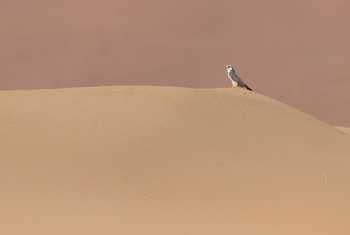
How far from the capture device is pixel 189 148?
37.1ft

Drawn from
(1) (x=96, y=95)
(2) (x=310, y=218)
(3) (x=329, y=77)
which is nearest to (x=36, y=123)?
(1) (x=96, y=95)

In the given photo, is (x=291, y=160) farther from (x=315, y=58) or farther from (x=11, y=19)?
(x=11, y=19)

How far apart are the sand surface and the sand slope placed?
87.0ft

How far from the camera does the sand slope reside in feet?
30.3

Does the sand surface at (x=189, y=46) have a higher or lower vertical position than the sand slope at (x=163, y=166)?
higher

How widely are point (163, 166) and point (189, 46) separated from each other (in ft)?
109

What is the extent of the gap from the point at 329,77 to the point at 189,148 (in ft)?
99.0

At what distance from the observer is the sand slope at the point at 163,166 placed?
925cm

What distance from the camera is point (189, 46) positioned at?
143ft

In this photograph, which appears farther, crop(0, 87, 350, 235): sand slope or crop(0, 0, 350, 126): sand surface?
crop(0, 0, 350, 126): sand surface

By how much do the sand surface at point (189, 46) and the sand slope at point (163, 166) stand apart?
2652cm

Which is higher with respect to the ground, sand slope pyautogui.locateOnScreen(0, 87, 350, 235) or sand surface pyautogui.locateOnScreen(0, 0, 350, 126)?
sand surface pyautogui.locateOnScreen(0, 0, 350, 126)

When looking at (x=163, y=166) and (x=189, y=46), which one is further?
(x=189, y=46)

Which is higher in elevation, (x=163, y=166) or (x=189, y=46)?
(x=189, y=46)
